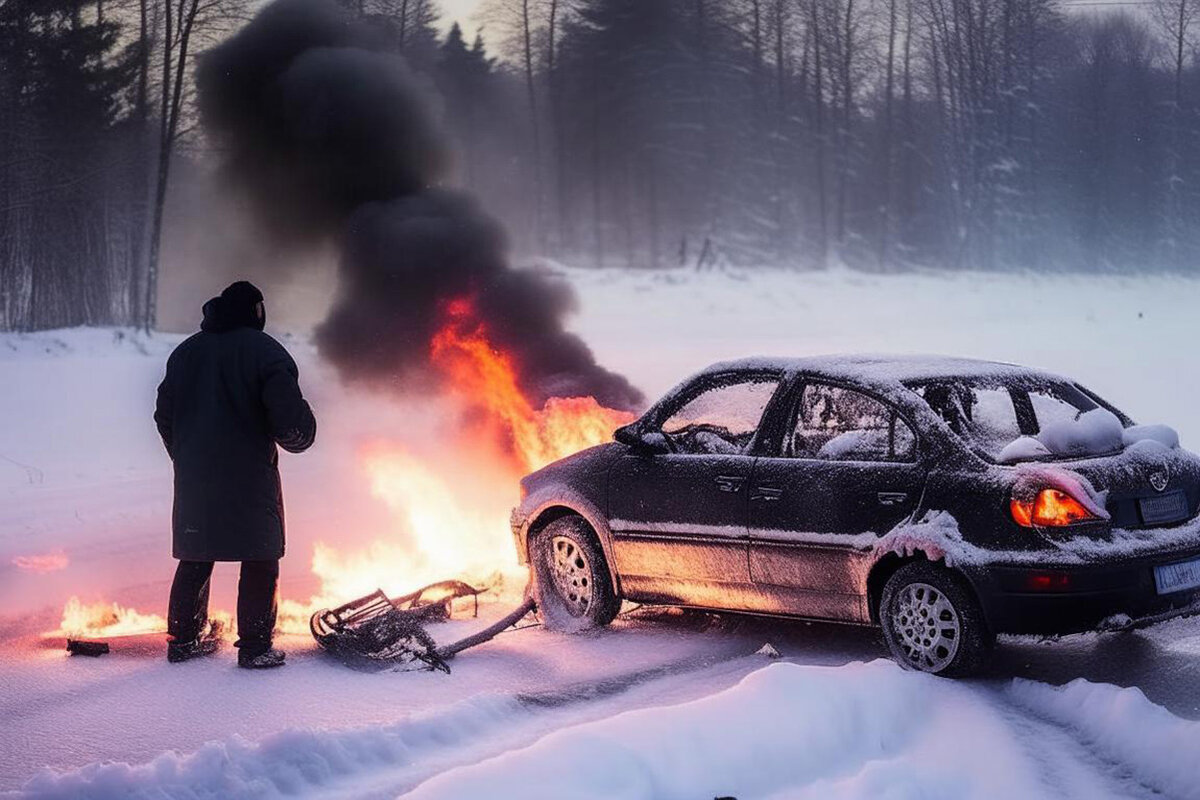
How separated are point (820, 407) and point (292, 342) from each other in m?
29.6

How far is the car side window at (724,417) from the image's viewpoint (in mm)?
8422

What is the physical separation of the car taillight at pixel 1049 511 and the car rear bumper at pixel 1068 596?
21cm

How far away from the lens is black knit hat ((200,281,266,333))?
7629 mm

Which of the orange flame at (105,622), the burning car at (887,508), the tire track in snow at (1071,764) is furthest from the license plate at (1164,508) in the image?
the orange flame at (105,622)

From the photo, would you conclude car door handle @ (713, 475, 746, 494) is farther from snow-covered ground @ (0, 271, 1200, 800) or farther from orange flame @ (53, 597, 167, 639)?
orange flame @ (53, 597, 167, 639)

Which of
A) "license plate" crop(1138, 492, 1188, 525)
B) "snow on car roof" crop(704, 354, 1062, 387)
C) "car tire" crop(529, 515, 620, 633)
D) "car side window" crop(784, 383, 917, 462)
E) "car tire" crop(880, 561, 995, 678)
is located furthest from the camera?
"car tire" crop(529, 515, 620, 633)

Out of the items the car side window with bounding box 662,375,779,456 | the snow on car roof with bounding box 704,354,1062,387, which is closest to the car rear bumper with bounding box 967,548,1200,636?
the snow on car roof with bounding box 704,354,1062,387

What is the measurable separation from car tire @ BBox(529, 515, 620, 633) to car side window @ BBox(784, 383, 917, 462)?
144 cm

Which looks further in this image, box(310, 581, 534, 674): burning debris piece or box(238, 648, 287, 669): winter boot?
box(310, 581, 534, 674): burning debris piece

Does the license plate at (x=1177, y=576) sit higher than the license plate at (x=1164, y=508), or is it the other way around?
the license plate at (x=1164, y=508)

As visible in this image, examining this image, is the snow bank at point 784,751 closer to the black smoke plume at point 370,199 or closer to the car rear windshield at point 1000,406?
the car rear windshield at point 1000,406

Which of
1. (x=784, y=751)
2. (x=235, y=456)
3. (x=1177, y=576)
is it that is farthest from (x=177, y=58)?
(x=784, y=751)

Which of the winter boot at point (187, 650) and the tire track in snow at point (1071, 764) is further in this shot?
the winter boot at point (187, 650)

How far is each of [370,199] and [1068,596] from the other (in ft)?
44.9
